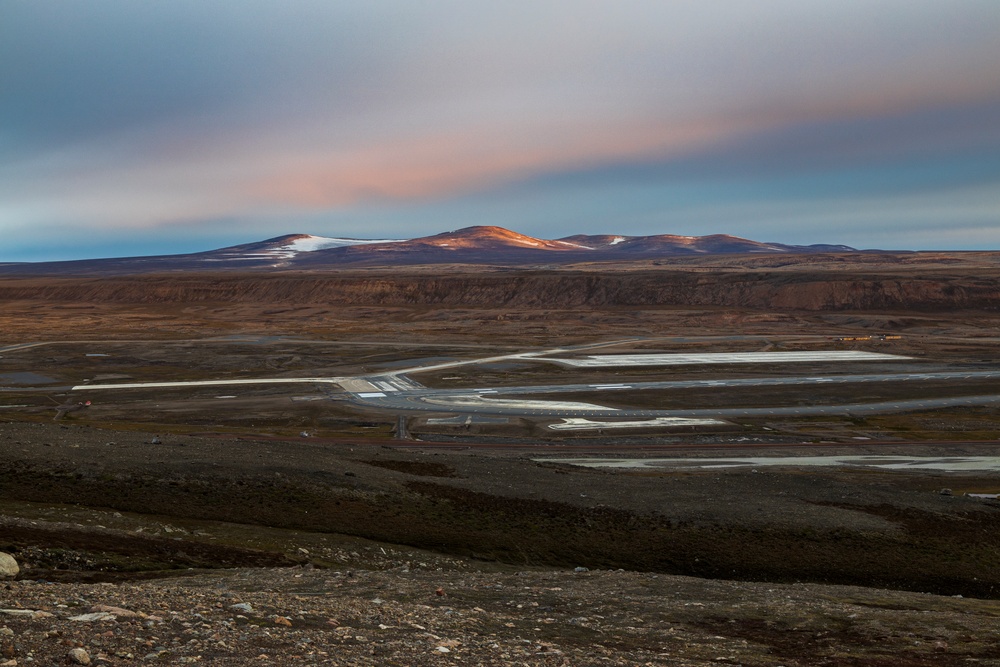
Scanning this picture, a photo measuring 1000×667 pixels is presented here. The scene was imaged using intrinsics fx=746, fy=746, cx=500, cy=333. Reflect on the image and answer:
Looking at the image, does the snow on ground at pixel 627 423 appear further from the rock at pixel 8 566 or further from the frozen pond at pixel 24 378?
the frozen pond at pixel 24 378

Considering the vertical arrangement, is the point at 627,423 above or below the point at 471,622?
below

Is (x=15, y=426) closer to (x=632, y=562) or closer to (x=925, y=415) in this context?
(x=632, y=562)

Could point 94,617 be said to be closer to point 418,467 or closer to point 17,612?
point 17,612

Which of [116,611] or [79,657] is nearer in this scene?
[79,657]

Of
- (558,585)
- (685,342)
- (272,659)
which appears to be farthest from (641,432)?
(685,342)

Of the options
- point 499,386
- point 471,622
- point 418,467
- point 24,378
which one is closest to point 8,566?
point 471,622

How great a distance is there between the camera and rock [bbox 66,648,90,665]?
11695 millimetres

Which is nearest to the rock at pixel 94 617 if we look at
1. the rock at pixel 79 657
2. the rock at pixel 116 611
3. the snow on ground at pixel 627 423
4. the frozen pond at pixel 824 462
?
the rock at pixel 116 611

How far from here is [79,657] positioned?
1169cm

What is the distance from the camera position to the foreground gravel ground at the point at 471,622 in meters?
13.4

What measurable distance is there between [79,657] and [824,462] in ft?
190

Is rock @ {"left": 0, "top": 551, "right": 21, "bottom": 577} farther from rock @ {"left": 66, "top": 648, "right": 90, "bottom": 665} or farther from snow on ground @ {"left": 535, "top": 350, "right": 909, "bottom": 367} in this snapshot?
snow on ground @ {"left": 535, "top": 350, "right": 909, "bottom": 367}

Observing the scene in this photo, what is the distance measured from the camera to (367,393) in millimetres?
91625

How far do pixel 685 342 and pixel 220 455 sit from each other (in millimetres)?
112929
